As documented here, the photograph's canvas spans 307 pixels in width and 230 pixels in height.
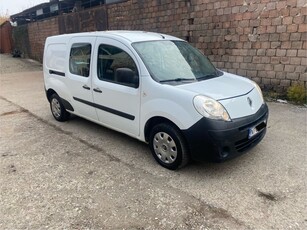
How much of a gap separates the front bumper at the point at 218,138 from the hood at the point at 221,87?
0.34 metres

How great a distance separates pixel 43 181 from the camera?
324cm

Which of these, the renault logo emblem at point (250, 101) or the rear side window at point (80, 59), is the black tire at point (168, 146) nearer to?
the renault logo emblem at point (250, 101)

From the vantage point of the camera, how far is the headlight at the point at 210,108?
9.70 ft

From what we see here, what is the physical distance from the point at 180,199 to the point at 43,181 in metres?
1.67

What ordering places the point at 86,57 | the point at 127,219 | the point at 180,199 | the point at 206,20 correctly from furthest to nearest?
the point at 206,20 < the point at 86,57 < the point at 180,199 < the point at 127,219

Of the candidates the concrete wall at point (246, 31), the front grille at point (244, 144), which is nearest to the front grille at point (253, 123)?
the front grille at point (244, 144)

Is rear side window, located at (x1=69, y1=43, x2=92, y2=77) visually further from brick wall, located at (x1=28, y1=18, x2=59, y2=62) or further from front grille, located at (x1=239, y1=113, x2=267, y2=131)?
brick wall, located at (x1=28, y1=18, x2=59, y2=62)

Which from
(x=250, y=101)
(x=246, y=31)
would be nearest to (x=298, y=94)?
(x=246, y=31)

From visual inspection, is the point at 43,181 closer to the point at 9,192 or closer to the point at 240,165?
the point at 9,192

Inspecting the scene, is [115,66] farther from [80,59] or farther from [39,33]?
[39,33]

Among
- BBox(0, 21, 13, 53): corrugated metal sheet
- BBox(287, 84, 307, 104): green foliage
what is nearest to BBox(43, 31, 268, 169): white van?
BBox(287, 84, 307, 104): green foliage

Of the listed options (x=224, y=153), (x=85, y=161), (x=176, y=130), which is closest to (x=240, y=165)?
(x=224, y=153)

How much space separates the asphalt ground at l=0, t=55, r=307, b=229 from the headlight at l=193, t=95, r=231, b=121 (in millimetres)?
782

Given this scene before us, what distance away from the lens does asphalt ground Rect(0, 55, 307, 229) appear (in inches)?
99.7
